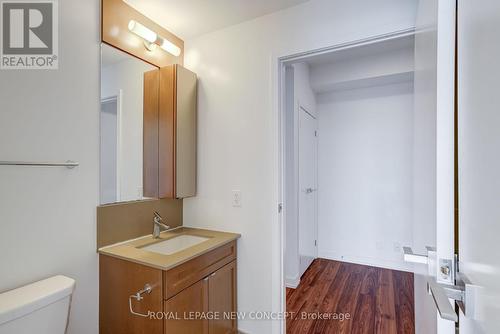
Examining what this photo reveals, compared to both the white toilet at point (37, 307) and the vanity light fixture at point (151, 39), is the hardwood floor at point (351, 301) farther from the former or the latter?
the vanity light fixture at point (151, 39)

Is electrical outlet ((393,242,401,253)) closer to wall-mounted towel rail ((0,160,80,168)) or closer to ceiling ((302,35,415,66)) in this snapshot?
ceiling ((302,35,415,66))

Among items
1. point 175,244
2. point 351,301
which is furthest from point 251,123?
point 351,301

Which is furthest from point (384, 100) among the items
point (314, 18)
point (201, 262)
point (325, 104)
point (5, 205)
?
point (5, 205)

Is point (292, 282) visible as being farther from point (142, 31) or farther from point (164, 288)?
point (142, 31)

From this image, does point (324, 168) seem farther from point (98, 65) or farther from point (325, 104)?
point (98, 65)

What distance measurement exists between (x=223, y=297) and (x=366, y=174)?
7.75 ft

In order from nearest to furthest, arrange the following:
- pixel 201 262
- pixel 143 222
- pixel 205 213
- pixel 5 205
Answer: pixel 5 205 → pixel 201 262 → pixel 143 222 → pixel 205 213

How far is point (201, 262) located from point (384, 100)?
2.85 m

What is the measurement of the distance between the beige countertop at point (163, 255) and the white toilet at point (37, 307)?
0.29m

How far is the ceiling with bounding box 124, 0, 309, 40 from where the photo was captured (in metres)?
1.63

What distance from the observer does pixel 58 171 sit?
1320mm

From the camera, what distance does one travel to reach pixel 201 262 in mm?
1514

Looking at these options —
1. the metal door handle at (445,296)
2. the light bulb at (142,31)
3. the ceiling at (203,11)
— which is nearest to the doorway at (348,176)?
the ceiling at (203,11)

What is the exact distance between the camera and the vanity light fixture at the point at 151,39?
163 centimetres
